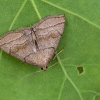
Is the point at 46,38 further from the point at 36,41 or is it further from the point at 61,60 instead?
the point at 61,60

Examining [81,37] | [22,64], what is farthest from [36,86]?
[81,37]

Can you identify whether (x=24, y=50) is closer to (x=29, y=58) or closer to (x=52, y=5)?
(x=29, y=58)

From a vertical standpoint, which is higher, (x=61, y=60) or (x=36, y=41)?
(x=36, y=41)

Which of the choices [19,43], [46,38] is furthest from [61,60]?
[19,43]

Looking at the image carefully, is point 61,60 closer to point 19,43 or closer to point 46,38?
point 46,38
